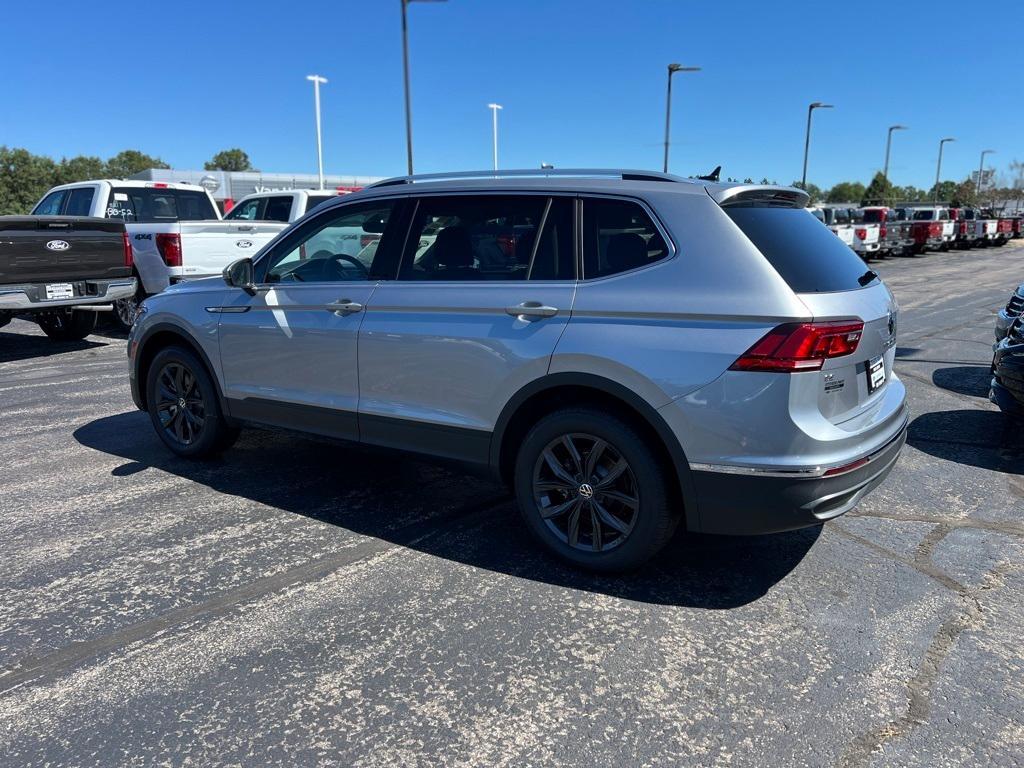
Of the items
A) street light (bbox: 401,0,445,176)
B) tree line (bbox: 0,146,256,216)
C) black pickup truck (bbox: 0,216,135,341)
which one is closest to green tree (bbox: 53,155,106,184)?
tree line (bbox: 0,146,256,216)

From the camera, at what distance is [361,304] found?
4.30 metres

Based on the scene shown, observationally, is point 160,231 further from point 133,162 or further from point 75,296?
point 133,162

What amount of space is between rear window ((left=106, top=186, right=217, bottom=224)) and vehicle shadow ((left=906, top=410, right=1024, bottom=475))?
1059 cm

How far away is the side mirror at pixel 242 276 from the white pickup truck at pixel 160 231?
5875 millimetres

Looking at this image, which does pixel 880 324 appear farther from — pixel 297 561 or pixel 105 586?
pixel 105 586

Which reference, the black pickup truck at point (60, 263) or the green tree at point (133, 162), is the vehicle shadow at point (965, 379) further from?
the green tree at point (133, 162)

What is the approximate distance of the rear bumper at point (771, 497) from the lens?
3.18 metres

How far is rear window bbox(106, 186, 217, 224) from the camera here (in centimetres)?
1159

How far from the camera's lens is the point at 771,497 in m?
3.21

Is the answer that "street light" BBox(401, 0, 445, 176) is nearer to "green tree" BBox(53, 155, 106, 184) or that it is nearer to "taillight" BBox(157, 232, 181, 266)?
"taillight" BBox(157, 232, 181, 266)

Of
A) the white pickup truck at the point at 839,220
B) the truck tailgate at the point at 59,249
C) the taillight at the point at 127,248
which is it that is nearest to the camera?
the truck tailgate at the point at 59,249

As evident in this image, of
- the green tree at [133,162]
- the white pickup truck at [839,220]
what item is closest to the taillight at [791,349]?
the white pickup truck at [839,220]

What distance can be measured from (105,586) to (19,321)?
12135 millimetres

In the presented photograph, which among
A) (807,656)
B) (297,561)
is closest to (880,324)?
(807,656)
